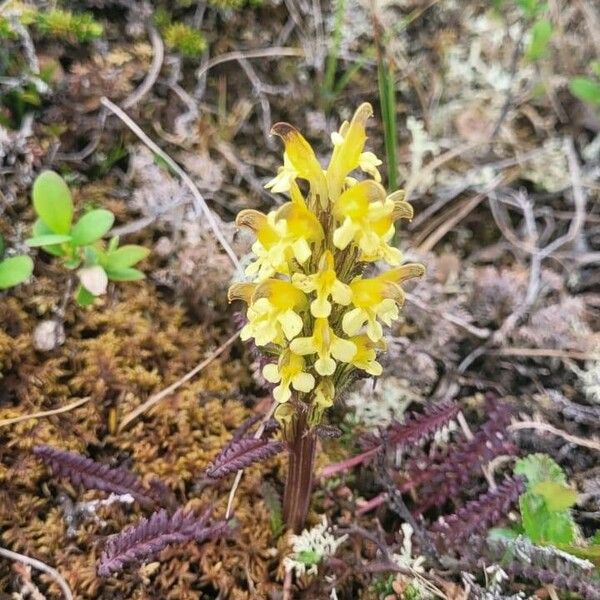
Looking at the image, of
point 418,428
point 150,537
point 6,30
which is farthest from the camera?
point 6,30

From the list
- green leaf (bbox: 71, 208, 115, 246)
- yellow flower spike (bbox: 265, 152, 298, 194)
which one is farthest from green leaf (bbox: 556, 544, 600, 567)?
green leaf (bbox: 71, 208, 115, 246)

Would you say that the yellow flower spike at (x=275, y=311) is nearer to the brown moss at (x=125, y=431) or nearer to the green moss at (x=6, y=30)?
the brown moss at (x=125, y=431)

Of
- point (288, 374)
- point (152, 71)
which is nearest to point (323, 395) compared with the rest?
point (288, 374)

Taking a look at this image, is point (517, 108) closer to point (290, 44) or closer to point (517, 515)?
point (290, 44)

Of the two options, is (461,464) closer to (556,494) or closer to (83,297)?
(556,494)

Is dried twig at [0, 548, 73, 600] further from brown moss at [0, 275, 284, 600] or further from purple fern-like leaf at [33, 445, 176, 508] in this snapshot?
purple fern-like leaf at [33, 445, 176, 508]

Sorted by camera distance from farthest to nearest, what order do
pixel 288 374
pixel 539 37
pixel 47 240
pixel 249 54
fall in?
1. pixel 249 54
2. pixel 539 37
3. pixel 47 240
4. pixel 288 374
